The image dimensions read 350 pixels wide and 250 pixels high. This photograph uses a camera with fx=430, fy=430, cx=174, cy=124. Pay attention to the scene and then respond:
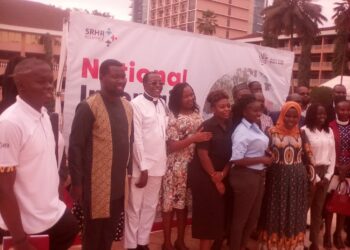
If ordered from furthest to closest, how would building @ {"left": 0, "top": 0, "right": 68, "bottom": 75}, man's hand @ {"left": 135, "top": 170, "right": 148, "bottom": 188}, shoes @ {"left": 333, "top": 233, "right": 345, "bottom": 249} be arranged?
building @ {"left": 0, "top": 0, "right": 68, "bottom": 75}
shoes @ {"left": 333, "top": 233, "right": 345, "bottom": 249}
man's hand @ {"left": 135, "top": 170, "right": 148, "bottom": 188}

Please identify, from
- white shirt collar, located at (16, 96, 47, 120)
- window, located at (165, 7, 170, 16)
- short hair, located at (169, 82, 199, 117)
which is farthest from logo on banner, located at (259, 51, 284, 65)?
window, located at (165, 7, 170, 16)

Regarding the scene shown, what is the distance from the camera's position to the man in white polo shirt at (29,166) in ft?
7.23

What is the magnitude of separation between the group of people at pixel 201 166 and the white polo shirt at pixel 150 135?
1 centimetres

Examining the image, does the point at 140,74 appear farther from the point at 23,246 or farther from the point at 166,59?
the point at 23,246

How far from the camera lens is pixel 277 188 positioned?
14.6 feet

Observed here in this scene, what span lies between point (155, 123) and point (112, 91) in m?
0.89

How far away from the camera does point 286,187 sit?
441 cm

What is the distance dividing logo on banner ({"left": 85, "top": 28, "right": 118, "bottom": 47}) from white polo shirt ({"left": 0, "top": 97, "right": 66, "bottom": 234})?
76.8 inches

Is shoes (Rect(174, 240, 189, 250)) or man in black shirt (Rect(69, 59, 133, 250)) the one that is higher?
man in black shirt (Rect(69, 59, 133, 250))

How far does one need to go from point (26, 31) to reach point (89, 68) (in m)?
34.2

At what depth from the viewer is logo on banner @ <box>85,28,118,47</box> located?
Result: 4273 millimetres

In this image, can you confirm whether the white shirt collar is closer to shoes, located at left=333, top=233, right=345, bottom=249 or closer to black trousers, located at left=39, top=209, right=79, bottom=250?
black trousers, located at left=39, top=209, right=79, bottom=250

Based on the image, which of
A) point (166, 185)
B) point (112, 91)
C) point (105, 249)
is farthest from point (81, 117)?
point (166, 185)

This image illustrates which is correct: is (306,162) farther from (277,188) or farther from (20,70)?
(20,70)
